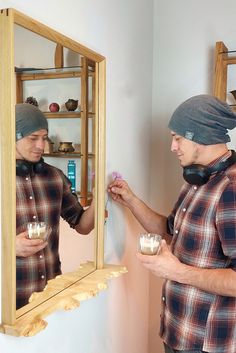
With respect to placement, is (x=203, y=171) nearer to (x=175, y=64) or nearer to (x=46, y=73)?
(x=46, y=73)

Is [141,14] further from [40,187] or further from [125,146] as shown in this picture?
[40,187]

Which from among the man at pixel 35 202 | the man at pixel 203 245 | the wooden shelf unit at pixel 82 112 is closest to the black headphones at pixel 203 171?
the man at pixel 203 245

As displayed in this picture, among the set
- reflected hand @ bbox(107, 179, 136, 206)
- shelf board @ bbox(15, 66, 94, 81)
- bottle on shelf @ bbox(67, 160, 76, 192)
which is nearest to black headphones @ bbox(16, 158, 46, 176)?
bottle on shelf @ bbox(67, 160, 76, 192)

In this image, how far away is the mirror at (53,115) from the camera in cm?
98

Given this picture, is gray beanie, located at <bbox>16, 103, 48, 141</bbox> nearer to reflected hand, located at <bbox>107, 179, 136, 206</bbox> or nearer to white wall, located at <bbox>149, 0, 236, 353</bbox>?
reflected hand, located at <bbox>107, 179, 136, 206</bbox>

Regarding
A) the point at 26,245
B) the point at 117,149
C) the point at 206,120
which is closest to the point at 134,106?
the point at 117,149

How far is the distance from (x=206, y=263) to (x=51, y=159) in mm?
699

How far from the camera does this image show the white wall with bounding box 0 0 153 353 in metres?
1.29

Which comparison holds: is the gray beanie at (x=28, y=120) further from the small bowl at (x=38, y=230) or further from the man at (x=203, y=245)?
the man at (x=203, y=245)

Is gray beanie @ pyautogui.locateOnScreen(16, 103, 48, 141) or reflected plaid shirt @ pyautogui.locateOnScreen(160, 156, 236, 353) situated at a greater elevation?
gray beanie @ pyautogui.locateOnScreen(16, 103, 48, 141)

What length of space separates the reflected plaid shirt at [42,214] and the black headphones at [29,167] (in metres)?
0.01

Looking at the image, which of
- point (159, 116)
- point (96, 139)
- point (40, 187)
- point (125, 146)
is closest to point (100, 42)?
point (96, 139)

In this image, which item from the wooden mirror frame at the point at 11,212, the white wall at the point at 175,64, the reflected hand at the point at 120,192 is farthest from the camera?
the white wall at the point at 175,64

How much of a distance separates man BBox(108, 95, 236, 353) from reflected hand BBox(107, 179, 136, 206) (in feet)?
0.94
